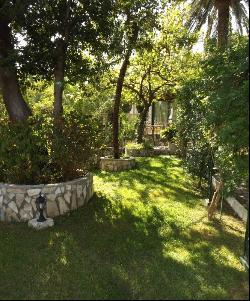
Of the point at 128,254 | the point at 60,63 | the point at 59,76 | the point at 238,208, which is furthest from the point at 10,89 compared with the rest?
the point at 238,208

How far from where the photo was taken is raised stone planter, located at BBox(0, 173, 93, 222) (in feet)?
24.5

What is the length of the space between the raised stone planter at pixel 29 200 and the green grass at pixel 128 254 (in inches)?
10.5

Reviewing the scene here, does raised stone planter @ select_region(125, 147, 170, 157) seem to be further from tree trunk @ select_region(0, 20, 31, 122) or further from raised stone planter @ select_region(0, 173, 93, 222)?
raised stone planter @ select_region(0, 173, 93, 222)

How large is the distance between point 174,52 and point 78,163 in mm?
10354

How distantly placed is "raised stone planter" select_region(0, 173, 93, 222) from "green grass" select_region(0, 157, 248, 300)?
0.27m

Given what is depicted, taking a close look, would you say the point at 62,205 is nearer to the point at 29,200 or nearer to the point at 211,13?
the point at 29,200

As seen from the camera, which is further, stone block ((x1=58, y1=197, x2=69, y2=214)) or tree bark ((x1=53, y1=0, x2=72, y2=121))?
tree bark ((x1=53, y1=0, x2=72, y2=121))

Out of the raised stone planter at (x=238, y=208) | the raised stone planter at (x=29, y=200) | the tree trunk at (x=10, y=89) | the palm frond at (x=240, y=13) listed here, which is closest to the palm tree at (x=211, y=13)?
the palm frond at (x=240, y=13)

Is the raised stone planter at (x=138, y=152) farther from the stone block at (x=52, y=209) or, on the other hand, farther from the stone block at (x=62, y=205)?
the stone block at (x=52, y=209)

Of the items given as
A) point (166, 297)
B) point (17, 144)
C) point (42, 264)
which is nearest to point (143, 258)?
point (166, 297)

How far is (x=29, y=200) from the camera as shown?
746 cm

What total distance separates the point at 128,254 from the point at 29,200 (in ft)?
8.97

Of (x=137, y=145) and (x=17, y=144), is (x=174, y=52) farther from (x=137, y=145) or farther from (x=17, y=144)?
(x=17, y=144)

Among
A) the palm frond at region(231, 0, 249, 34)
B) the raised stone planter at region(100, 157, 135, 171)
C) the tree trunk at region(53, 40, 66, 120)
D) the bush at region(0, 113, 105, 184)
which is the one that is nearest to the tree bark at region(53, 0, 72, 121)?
the tree trunk at region(53, 40, 66, 120)
